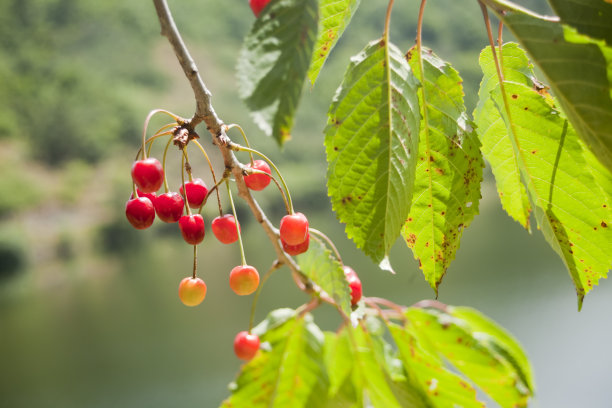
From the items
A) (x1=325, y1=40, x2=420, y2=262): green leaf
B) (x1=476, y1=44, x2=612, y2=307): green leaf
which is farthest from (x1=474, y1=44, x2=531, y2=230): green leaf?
(x1=325, y1=40, x2=420, y2=262): green leaf

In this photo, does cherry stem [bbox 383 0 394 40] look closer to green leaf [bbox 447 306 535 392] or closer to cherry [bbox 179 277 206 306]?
cherry [bbox 179 277 206 306]

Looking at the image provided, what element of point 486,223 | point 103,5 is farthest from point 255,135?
point 103,5

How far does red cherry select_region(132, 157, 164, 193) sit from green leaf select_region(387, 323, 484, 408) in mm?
572

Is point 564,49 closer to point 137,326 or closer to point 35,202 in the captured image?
point 137,326

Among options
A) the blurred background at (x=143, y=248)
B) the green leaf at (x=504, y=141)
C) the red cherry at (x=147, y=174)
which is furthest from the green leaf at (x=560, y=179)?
the red cherry at (x=147, y=174)

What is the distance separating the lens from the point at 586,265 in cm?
60

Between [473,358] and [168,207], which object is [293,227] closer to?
[168,207]

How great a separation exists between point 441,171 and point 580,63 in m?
0.23

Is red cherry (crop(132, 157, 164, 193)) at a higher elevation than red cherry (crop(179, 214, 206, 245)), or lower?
higher

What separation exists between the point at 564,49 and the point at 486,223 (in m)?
21.7

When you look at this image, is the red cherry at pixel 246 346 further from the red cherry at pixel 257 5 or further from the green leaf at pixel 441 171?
the red cherry at pixel 257 5

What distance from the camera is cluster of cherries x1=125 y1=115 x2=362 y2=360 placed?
2.45 ft

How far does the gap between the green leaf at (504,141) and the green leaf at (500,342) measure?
59 cm

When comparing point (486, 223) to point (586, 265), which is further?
point (486, 223)
